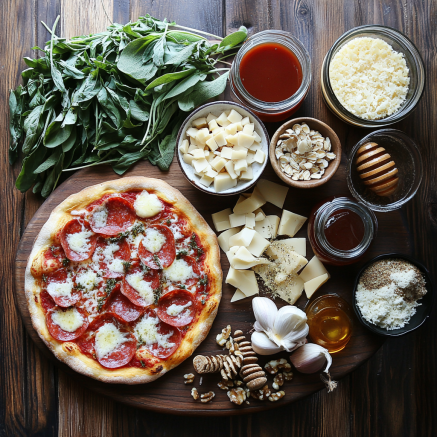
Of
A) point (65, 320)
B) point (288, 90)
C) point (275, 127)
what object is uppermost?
point (288, 90)

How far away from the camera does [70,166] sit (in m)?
2.32

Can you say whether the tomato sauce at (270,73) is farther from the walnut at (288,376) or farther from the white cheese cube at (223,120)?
the walnut at (288,376)

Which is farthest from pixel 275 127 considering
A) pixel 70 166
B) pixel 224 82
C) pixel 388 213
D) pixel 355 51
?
pixel 70 166

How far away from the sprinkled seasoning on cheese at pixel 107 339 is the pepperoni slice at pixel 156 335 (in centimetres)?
10

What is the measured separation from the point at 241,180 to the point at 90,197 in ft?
2.95

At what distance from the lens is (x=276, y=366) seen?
7.16ft

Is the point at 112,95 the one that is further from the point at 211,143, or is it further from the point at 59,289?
the point at 59,289

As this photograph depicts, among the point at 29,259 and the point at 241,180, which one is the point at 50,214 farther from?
the point at 241,180

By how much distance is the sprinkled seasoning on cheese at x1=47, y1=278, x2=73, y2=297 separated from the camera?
2.15m

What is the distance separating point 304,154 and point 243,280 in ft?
2.70

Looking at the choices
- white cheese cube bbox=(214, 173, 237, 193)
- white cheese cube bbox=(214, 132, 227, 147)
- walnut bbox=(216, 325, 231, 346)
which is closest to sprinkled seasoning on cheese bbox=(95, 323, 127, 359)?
walnut bbox=(216, 325, 231, 346)

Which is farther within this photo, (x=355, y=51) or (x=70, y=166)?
(x=70, y=166)

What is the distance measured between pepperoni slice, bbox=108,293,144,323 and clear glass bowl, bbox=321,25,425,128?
1.64 m

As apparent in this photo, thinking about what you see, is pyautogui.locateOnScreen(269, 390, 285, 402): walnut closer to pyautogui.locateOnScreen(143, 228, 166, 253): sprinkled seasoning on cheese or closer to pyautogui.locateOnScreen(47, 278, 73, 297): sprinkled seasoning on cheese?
pyautogui.locateOnScreen(143, 228, 166, 253): sprinkled seasoning on cheese
